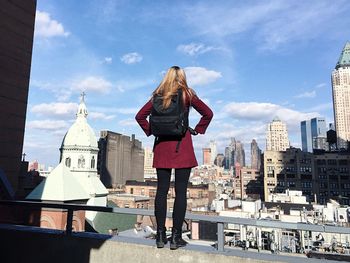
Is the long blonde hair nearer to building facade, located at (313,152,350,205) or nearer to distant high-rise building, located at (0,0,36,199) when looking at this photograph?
distant high-rise building, located at (0,0,36,199)

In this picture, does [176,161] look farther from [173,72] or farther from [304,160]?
[304,160]

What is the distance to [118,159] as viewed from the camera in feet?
346

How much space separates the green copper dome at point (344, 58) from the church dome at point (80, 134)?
7187 inches

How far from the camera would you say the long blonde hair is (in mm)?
3383

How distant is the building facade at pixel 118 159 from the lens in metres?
101

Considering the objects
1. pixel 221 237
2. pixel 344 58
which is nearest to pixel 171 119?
pixel 221 237

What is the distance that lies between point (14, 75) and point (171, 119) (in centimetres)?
1931

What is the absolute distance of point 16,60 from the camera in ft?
62.6

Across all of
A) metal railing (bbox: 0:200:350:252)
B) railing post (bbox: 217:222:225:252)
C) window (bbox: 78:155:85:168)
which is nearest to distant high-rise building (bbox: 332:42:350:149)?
window (bbox: 78:155:85:168)

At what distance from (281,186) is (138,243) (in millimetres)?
96641

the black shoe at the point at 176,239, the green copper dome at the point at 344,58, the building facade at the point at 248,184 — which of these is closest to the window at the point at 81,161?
the black shoe at the point at 176,239

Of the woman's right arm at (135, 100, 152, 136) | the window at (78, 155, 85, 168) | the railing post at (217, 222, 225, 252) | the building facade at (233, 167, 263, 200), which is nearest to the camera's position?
the railing post at (217, 222, 225, 252)

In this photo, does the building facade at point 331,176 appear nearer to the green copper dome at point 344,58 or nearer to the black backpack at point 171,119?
the black backpack at point 171,119

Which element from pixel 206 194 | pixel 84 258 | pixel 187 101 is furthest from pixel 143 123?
pixel 206 194
